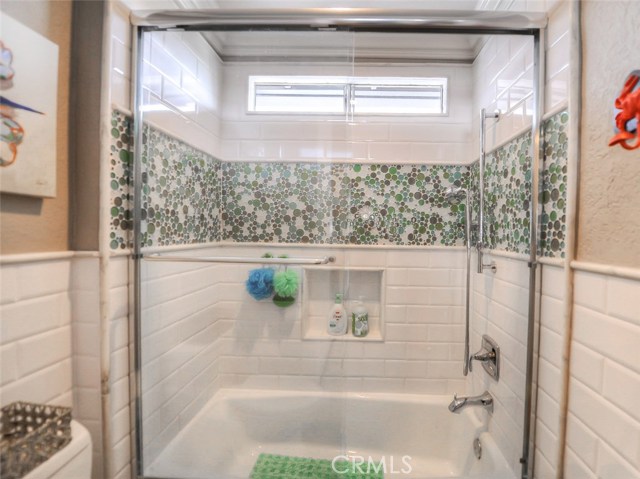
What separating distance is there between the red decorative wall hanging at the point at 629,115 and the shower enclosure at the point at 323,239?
0.39m

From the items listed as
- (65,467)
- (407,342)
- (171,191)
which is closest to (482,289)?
(407,342)

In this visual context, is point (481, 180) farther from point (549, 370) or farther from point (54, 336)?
point (54, 336)

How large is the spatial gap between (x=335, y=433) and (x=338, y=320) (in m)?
0.50

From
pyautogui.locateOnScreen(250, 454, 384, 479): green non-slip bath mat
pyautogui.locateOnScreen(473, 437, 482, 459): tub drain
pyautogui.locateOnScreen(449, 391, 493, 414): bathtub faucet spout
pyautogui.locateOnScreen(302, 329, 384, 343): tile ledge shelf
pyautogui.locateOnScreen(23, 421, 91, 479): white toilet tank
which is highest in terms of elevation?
pyautogui.locateOnScreen(302, 329, 384, 343): tile ledge shelf

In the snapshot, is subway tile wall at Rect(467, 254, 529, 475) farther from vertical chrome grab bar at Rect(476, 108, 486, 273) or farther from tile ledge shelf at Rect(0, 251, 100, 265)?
tile ledge shelf at Rect(0, 251, 100, 265)

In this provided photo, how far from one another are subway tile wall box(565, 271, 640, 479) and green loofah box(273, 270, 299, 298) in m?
1.08

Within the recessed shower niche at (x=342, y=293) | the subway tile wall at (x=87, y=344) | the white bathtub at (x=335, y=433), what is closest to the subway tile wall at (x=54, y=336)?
the subway tile wall at (x=87, y=344)

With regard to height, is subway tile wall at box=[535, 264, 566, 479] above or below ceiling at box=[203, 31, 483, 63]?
below

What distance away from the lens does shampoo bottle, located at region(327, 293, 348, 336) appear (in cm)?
174

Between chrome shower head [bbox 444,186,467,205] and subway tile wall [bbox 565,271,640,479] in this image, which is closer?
subway tile wall [bbox 565,271,640,479]

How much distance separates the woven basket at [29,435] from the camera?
0.77 metres

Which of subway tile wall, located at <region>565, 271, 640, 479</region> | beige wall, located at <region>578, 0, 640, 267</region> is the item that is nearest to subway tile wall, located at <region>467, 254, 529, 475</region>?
subway tile wall, located at <region>565, 271, 640, 479</region>

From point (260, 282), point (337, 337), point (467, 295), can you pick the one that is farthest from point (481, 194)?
point (260, 282)

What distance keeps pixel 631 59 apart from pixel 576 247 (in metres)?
0.48
